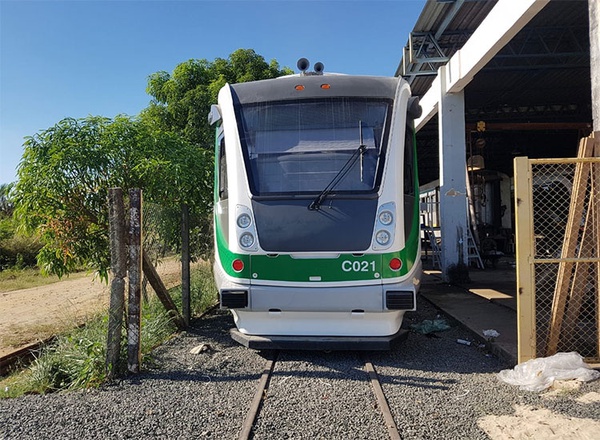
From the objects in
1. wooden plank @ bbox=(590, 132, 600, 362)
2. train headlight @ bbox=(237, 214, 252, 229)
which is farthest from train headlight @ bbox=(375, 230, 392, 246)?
wooden plank @ bbox=(590, 132, 600, 362)

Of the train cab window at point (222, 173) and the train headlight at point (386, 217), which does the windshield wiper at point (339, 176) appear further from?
the train cab window at point (222, 173)

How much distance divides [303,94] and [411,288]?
2633mm

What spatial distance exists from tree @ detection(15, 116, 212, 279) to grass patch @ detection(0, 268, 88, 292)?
10054 millimetres

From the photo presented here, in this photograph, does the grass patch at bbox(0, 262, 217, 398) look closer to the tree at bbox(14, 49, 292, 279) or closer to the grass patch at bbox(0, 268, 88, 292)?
the tree at bbox(14, 49, 292, 279)

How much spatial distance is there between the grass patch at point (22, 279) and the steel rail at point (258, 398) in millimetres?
12246

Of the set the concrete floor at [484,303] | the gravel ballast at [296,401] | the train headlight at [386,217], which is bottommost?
the gravel ballast at [296,401]

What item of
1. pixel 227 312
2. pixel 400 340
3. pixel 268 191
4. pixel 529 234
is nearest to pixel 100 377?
pixel 268 191

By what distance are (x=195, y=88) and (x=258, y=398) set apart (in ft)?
37.1

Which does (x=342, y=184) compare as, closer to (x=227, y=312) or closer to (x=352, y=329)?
(x=352, y=329)

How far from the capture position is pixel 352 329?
17.4ft

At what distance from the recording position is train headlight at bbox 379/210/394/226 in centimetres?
527

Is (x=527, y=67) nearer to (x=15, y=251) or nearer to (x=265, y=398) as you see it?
(x=265, y=398)

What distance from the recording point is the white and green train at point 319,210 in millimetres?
5207

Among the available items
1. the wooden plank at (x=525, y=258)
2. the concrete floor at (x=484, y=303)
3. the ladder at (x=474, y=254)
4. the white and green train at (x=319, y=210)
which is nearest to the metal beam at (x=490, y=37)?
the white and green train at (x=319, y=210)
